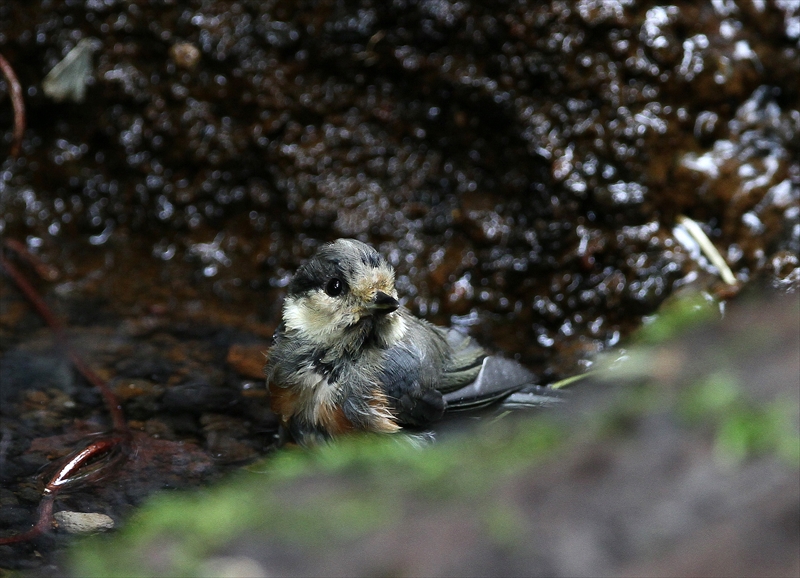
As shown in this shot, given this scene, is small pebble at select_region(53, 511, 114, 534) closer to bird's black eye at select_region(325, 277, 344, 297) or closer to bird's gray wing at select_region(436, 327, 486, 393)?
bird's black eye at select_region(325, 277, 344, 297)

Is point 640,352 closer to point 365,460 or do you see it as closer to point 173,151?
point 365,460

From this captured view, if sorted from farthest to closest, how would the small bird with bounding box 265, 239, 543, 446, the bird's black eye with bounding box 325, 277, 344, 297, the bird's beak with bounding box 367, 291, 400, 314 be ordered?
the bird's black eye with bounding box 325, 277, 344, 297 → the small bird with bounding box 265, 239, 543, 446 → the bird's beak with bounding box 367, 291, 400, 314

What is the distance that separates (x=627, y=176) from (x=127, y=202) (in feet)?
11.3

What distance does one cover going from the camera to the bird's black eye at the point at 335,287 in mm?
3898

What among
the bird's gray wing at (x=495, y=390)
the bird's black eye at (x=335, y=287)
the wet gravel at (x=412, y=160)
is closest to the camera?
the bird's black eye at (x=335, y=287)

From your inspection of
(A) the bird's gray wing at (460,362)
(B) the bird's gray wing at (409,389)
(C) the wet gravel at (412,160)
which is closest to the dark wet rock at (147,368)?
(C) the wet gravel at (412,160)

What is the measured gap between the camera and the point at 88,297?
17.0 ft

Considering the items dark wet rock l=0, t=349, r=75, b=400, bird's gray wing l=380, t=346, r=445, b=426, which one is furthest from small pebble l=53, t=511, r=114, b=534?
bird's gray wing l=380, t=346, r=445, b=426

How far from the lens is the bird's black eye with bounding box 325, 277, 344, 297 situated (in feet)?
12.8

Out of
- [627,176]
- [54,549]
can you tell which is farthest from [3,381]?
[627,176]

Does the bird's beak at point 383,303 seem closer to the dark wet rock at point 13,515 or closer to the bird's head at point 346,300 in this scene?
the bird's head at point 346,300

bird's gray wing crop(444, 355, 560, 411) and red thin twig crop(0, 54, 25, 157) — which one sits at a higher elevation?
red thin twig crop(0, 54, 25, 157)

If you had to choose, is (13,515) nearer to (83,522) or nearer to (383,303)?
(83,522)

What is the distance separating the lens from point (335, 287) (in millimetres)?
3920
